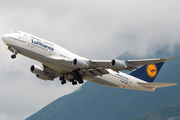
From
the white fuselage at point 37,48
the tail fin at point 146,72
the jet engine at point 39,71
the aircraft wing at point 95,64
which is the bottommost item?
the tail fin at point 146,72

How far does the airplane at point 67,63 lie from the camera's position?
117 feet

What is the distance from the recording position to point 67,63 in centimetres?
3747

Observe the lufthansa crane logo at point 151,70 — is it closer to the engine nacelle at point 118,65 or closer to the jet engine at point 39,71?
the engine nacelle at point 118,65

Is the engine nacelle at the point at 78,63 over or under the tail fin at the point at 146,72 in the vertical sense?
over

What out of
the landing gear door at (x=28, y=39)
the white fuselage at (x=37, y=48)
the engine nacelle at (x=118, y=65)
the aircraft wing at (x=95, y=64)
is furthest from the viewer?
the aircraft wing at (x=95, y=64)

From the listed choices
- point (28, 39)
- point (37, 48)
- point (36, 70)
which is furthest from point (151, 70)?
point (28, 39)

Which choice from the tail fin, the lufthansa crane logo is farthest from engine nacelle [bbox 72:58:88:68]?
the lufthansa crane logo

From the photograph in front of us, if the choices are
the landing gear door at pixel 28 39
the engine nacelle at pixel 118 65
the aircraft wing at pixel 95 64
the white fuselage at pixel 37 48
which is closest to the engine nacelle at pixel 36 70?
the white fuselage at pixel 37 48

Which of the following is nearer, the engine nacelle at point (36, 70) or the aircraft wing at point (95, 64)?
the aircraft wing at point (95, 64)

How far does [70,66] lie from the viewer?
38.3 meters

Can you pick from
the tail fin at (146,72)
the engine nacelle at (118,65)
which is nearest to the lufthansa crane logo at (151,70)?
the tail fin at (146,72)

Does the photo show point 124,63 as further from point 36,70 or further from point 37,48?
point 36,70

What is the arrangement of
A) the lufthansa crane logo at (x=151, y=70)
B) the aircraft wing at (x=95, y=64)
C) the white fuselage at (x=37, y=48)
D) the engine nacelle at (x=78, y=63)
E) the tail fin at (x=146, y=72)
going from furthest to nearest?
the lufthansa crane logo at (x=151, y=70) → the tail fin at (x=146, y=72) → the engine nacelle at (x=78, y=63) → the aircraft wing at (x=95, y=64) → the white fuselage at (x=37, y=48)

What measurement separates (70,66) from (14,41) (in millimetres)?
8105
